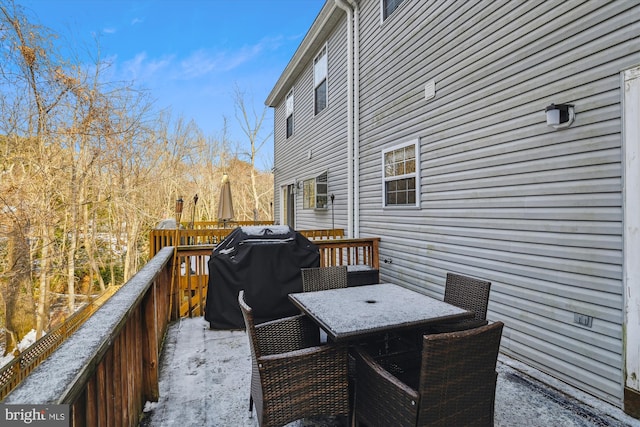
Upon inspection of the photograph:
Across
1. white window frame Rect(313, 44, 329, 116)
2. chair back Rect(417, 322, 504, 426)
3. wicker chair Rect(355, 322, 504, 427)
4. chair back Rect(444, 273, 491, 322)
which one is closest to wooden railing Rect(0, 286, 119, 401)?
wicker chair Rect(355, 322, 504, 427)

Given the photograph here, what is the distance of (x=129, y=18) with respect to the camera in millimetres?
14688

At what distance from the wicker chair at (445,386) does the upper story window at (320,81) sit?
Answer: 23.3ft

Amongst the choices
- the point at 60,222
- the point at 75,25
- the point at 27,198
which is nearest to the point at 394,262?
the point at 27,198

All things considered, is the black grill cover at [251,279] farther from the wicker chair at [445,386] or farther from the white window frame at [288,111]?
the white window frame at [288,111]

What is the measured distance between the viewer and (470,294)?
2.79m

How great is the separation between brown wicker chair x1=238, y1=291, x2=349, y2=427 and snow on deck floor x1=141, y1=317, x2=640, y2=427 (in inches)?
15.1

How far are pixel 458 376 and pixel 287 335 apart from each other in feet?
3.82

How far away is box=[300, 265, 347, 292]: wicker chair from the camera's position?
331cm

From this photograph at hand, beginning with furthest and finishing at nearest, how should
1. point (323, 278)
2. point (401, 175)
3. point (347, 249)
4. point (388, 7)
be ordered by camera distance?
point (388, 7)
point (347, 249)
point (401, 175)
point (323, 278)

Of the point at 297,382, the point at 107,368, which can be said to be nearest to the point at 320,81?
the point at 297,382

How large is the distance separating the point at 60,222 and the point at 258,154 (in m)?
9.88

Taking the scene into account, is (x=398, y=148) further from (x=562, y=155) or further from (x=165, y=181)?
(x=165, y=181)

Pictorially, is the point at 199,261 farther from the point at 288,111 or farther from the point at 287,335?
the point at 288,111

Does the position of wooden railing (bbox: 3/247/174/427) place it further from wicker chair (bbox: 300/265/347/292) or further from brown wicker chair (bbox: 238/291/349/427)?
wicker chair (bbox: 300/265/347/292)
